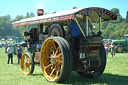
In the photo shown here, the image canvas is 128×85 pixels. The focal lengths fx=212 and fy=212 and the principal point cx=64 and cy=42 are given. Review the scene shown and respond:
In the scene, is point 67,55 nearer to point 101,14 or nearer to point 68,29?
point 68,29

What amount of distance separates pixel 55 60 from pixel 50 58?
0.59 m

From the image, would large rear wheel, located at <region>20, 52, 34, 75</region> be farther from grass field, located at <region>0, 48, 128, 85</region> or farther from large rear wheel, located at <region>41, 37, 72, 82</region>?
large rear wheel, located at <region>41, 37, 72, 82</region>

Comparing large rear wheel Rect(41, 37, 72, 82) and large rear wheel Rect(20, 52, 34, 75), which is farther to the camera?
large rear wheel Rect(20, 52, 34, 75)

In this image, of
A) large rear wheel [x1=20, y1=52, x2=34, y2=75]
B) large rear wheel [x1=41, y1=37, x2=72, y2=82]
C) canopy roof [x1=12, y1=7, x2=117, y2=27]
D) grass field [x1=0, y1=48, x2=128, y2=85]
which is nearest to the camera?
canopy roof [x1=12, y1=7, x2=117, y2=27]

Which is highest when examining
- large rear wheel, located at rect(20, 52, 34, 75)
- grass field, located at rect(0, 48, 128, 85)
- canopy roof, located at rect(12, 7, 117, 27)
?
canopy roof, located at rect(12, 7, 117, 27)

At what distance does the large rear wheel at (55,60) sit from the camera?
23.0 feet

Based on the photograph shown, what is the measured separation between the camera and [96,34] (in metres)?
7.83

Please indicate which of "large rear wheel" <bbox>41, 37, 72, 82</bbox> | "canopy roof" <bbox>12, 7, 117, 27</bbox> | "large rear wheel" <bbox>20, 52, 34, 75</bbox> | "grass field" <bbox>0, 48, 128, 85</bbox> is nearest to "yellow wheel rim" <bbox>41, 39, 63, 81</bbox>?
"large rear wheel" <bbox>41, 37, 72, 82</bbox>

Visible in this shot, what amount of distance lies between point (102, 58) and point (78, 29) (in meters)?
1.60

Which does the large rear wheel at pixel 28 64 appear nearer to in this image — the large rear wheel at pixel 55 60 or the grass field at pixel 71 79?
the grass field at pixel 71 79

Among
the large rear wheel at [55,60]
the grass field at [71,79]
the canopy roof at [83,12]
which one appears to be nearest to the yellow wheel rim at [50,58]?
the large rear wheel at [55,60]

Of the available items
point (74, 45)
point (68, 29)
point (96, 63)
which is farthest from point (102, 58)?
point (68, 29)

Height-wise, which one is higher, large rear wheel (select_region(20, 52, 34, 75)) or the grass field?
large rear wheel (select_region(20, 52, 34, 75))

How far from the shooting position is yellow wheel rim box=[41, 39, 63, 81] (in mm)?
7690
